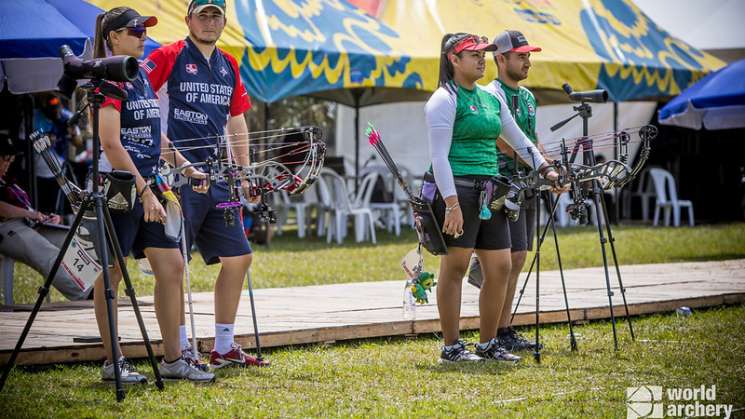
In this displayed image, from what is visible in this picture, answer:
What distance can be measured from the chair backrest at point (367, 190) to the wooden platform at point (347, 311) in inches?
232

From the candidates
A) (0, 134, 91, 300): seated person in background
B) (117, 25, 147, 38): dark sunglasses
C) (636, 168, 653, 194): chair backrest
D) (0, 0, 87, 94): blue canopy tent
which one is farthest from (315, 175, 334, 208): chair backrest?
(117, 25, 147, 38): dark sunglasses

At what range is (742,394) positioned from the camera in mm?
5246

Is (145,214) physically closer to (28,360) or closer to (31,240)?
(28,360)

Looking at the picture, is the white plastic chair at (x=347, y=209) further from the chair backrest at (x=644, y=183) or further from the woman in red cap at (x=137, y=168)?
the woman in red cap at (x=137, y=168)

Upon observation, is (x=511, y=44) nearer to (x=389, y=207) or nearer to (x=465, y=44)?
(x=465, y=44)

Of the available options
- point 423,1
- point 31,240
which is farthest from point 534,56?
point 31,240

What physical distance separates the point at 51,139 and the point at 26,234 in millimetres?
5213

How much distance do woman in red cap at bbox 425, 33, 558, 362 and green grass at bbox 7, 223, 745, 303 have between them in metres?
4.41

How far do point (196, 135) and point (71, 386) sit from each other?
139 cm

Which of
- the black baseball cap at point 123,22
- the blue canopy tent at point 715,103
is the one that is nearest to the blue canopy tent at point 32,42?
the black baseball cap at point 123,22

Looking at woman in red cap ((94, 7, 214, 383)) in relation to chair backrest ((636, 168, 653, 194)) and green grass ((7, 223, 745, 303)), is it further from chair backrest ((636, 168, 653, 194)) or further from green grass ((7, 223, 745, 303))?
chair backrest ((636, 168, 653, 194))

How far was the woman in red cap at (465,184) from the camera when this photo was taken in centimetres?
600

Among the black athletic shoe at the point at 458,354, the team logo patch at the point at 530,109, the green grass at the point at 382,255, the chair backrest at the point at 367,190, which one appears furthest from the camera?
the chair backrest at the point at 367,190

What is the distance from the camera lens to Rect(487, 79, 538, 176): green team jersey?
6680 millimetres
